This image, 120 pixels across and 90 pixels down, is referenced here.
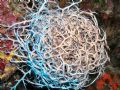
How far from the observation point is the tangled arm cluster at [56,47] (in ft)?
6.16

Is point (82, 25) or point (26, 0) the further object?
point (26, 0)

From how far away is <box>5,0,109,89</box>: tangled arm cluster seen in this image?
1.88 meters

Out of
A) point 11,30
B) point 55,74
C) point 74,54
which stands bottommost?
point 55,74

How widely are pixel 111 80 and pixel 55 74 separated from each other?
832mm

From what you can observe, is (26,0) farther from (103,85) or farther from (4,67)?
(103,85)

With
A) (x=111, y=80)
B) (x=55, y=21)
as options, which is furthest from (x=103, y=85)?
(x=55, y=21)

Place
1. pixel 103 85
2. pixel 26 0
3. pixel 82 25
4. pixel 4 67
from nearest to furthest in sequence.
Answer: pixel 4 67 → pixel 82 25 → pixel 26 0 → pixel 103 85

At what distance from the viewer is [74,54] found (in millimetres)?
1932

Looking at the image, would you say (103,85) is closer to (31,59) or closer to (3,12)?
(31,59)

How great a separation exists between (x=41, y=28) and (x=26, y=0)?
1.09ft

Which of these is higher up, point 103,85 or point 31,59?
point 31,59

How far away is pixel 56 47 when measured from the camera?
6.18 feet

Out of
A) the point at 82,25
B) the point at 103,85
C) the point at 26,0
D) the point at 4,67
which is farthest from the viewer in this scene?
the point at 103,85

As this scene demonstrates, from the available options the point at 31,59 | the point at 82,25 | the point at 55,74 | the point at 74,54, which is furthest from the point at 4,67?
the point at 82,25
